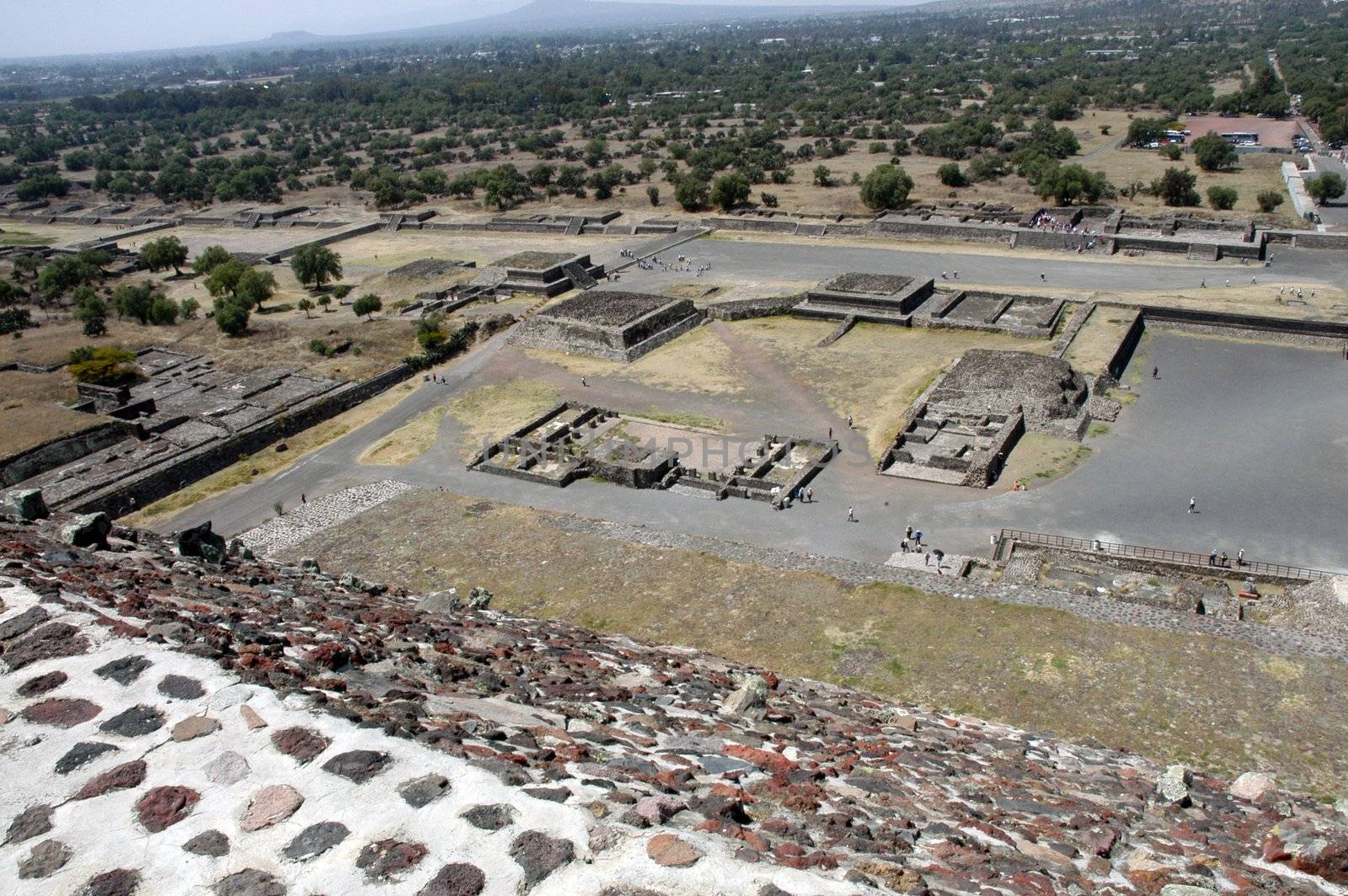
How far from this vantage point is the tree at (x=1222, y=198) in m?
47.2

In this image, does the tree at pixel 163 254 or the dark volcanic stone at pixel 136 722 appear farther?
the tree at pixel 163 254

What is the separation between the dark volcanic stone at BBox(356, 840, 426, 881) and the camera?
4.75 m

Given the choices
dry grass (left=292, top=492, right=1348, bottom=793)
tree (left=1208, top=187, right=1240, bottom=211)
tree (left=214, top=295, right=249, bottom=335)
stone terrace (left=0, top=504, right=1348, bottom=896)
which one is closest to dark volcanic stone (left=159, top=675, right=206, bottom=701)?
stone terrace (left=0, top=504, right=1348, bottom=896)

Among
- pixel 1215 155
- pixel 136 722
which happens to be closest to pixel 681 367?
pixel 136 722

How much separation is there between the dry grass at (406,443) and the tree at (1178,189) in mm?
42060

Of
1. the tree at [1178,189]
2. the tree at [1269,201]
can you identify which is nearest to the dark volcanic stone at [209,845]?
the tree at [1269,201]

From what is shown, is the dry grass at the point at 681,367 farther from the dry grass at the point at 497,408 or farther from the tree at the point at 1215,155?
the tree at the point at 1215,155

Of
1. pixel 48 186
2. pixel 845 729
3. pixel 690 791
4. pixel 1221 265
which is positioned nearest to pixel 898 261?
pixel 1221 265

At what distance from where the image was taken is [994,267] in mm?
41781

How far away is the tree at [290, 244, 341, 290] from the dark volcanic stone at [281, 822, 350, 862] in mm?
45171

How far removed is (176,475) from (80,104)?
547ft

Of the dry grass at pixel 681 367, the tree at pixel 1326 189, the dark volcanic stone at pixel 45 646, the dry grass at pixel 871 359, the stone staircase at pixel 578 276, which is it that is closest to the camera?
the dark volcanic stone at pixel 45 646

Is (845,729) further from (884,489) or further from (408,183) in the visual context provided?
(408,183)

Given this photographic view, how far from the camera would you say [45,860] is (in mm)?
4844
